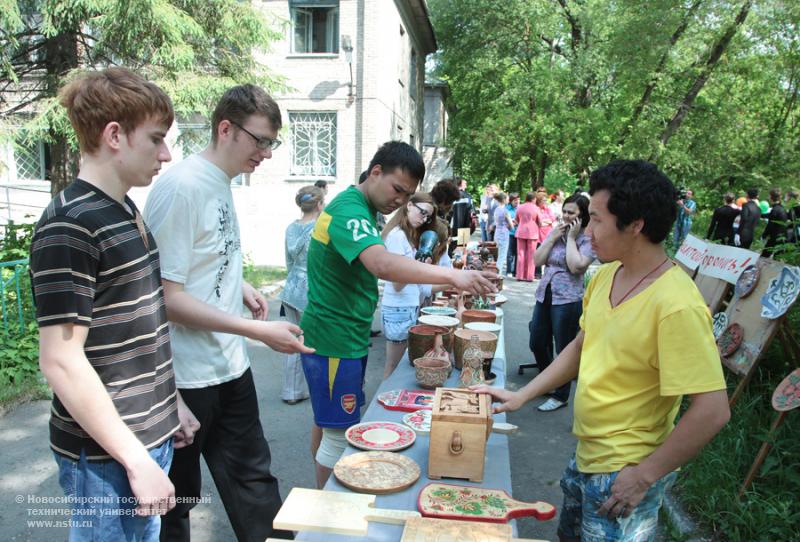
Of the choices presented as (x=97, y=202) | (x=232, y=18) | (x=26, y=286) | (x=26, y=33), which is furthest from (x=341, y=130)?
(x=97, y=202)

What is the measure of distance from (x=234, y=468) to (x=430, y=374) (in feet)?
3.29

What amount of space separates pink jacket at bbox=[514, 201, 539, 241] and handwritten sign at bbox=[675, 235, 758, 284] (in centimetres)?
Result: 584

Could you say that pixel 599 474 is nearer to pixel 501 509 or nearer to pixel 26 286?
pixel 501 509

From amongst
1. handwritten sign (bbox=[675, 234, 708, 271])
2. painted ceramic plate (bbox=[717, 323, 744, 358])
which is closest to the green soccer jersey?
painted ceramic plate (bbox=[717, 323, 744, 358])

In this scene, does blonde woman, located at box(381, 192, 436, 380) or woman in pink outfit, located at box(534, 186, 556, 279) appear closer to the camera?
blonde woman, located at box(381, 192, 436, 380)

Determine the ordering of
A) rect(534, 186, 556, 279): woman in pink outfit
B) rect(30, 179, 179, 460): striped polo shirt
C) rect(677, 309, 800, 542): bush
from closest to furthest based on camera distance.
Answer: rect(30, 179, 179, 460): striped polo shirt < rect(677, 309, 800, 542): bush < rect(534, 186, 556, 279): woman in pink outfit

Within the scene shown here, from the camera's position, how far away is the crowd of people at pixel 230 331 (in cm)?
133

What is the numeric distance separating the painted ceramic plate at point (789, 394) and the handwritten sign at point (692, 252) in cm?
164

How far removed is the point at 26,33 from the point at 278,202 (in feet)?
19.7

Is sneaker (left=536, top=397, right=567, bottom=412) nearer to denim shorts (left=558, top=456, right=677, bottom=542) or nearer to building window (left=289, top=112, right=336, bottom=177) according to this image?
denim shorts (left=558, top=456, right=677, bottom=542)

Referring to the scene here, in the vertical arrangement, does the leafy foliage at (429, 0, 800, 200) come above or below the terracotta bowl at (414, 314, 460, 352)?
above

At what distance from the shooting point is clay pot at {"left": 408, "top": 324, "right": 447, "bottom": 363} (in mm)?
2941

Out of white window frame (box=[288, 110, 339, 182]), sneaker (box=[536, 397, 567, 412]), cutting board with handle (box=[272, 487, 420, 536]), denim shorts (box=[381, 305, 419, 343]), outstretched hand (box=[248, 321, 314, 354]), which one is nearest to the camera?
cutting board with handle (box=[272, 487, 420, 536])

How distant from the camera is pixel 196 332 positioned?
76.0 inches
